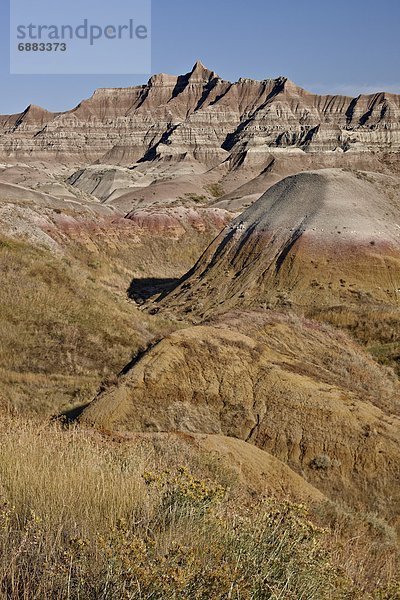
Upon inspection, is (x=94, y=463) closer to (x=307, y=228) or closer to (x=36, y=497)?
(x=36, y=497)

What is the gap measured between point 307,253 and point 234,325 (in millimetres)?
17499

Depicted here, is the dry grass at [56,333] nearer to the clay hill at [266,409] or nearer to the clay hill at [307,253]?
the clay hill at [266,409]

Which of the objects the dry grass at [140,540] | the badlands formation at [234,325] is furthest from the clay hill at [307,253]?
the dry grass at [140,540]

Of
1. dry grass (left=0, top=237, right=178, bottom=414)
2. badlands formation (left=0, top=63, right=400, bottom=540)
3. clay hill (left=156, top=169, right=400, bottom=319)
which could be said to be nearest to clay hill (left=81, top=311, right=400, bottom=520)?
badlands formation (left=0, top=63, right=400, bottom=540)

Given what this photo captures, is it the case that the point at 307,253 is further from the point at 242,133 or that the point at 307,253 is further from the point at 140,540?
the point at 242,133

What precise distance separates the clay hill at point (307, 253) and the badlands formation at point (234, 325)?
137 millimetres

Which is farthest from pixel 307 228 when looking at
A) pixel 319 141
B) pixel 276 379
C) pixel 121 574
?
pixel 319 141

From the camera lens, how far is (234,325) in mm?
23766

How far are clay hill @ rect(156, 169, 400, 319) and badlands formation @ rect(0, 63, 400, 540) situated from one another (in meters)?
0.14

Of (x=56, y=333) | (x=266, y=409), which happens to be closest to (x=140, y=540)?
(x=266, y=409)

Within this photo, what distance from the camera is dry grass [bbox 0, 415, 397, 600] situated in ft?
12.2

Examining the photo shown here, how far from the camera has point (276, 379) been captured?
1705 centimetres

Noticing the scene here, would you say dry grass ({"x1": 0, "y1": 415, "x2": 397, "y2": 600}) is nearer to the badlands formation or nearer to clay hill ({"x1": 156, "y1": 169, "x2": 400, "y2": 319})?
the badlands formation

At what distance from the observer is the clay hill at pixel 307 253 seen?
37.0 metres
